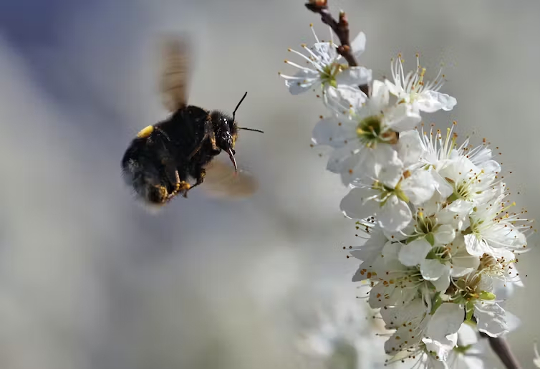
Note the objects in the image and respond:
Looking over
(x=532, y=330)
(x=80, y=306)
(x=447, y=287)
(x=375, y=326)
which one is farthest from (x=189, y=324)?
(x=447, y=287)

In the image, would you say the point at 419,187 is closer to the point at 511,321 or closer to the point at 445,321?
the point at 445,321

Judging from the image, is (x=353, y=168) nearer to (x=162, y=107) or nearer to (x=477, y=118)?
(x=162, y=107)

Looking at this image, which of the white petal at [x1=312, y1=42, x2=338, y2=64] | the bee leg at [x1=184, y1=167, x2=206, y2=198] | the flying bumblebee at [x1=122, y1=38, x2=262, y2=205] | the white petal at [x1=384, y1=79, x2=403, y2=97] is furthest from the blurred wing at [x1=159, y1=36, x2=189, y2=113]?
the white petal at [x1=384, y1=79, x2=403, y2=97]

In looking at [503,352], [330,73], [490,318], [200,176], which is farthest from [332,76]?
[503,352]

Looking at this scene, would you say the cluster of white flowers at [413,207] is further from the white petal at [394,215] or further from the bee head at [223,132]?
the bee head at [223,132]

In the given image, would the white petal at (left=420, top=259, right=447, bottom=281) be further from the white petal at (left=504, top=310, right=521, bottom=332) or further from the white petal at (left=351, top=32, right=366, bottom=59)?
the white petal at (left=351, top=32, right=366, bottom=59)
